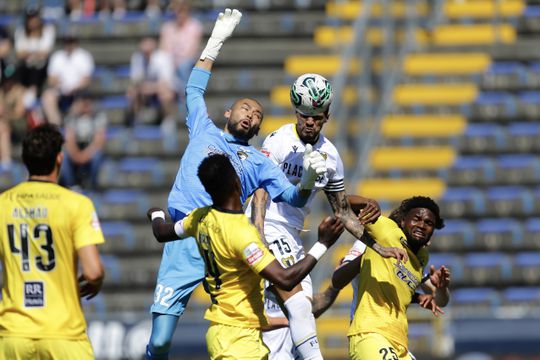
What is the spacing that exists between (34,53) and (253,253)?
14.3m

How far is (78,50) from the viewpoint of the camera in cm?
2183

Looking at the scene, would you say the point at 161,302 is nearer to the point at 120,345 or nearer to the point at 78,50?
the point at 120,345

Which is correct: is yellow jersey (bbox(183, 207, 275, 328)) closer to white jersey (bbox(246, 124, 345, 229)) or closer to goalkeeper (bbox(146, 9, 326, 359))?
goalkeeper (bbox(146, 9, 326, 359))

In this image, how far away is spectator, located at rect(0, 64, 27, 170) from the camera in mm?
21797

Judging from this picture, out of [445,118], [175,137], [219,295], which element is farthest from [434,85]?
[219,295]

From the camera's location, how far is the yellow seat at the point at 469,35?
22.1 metres

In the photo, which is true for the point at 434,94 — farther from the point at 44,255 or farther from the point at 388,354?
the point at 44,255

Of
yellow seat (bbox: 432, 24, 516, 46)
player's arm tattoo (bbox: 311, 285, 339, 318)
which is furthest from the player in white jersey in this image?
yellow seat (bbox: 432, 24, 516, 46)

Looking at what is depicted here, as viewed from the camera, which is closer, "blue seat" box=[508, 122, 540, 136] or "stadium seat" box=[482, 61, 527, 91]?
"blue seat" box=[508, 122, 540, 136]

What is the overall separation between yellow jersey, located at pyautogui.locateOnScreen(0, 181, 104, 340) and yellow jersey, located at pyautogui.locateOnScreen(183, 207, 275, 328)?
79 cm

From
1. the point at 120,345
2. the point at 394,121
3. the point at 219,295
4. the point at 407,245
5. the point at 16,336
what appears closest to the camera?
the point at 16,336

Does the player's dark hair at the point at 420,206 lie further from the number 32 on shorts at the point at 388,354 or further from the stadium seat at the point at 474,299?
the stadium seat at the point at 474,299

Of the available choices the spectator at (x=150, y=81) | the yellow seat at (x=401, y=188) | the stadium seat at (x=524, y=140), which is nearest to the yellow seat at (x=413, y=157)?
the yellow seat at (x=401, y=188)

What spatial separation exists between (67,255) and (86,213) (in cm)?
29
